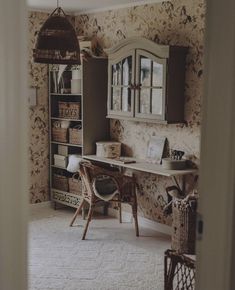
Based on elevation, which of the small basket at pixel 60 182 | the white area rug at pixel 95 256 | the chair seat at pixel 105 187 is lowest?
the white area rug at pixel 95 256

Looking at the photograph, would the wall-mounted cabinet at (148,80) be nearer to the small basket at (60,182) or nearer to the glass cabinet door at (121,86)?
the glass cabinet door at (121,86)

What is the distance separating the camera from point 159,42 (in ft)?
15.5

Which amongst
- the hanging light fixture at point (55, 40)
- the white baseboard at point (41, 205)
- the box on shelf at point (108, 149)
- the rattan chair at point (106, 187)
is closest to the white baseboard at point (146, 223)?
the rattan chair at point (106, 187)

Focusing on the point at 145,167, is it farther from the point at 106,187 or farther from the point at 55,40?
the point at 55,40

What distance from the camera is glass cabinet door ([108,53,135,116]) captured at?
4730 mm

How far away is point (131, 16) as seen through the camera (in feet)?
16.5

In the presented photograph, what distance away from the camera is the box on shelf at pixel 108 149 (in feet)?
16.7

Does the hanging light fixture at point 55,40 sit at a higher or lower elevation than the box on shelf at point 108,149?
higher
